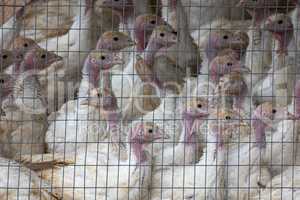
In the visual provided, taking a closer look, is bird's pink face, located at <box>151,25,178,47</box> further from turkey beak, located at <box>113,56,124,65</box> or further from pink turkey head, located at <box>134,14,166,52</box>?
turkey beak, located at <box>113,56,124,65</box>

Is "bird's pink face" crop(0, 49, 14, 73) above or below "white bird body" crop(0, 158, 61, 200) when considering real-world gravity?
above

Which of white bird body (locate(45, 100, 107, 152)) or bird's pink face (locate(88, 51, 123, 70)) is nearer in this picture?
white bird body (locate(45, 100, 107, 152))

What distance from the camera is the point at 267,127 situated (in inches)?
403

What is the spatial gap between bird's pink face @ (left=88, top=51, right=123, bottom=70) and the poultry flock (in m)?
0.01

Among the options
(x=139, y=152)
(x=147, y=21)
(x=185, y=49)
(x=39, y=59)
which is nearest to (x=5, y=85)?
(x=39, y=59)

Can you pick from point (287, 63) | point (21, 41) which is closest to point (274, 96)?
point (287, 63)

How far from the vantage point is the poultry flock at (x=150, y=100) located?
32.3ft

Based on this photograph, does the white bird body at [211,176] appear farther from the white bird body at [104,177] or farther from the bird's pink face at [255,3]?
the bird's pink face at [255,3]

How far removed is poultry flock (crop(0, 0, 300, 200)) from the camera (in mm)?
9836


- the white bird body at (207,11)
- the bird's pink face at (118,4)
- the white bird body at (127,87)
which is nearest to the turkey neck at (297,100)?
the white bird body at (127,87)

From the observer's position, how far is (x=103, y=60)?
11.1m

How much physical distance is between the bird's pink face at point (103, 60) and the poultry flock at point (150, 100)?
1 centimetres

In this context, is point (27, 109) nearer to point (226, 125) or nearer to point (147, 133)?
point (147, 133)

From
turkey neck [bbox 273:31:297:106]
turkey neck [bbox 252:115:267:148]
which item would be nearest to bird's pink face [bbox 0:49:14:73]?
turkey neck [bbox 273:31:297:106]
